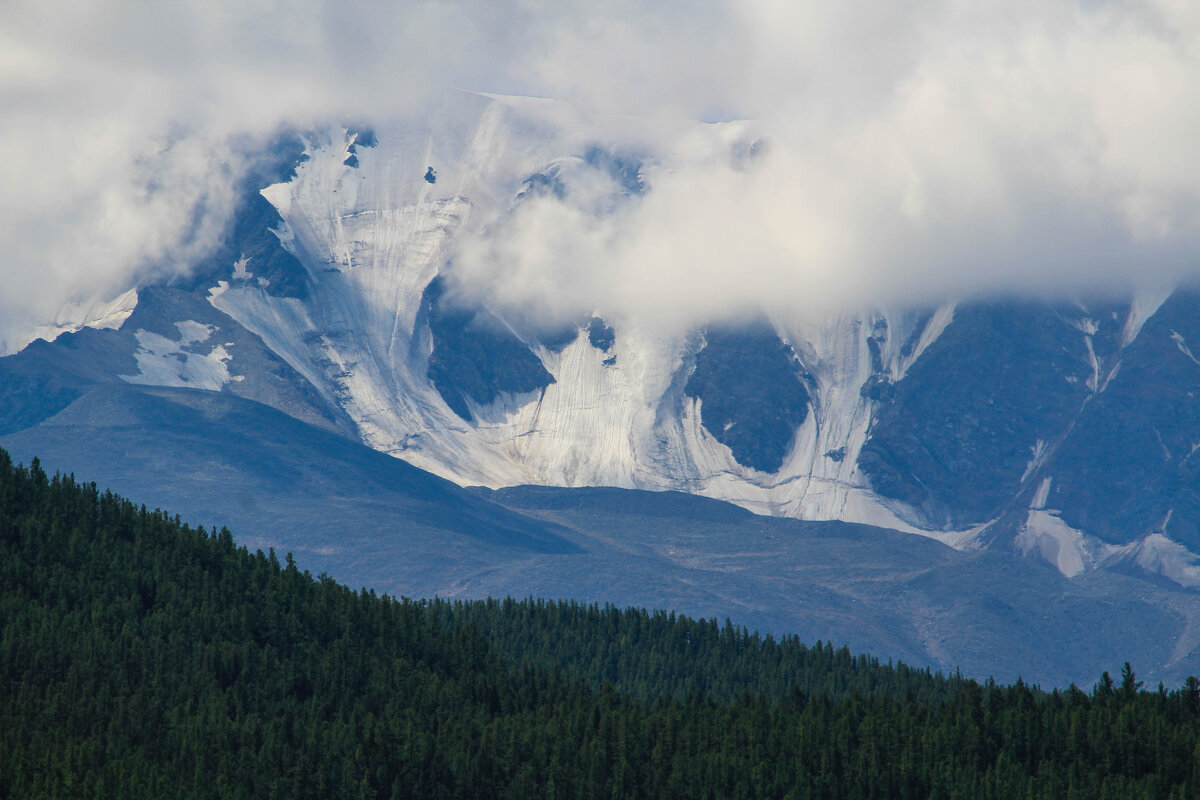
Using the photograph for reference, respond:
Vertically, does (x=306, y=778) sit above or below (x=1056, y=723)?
below

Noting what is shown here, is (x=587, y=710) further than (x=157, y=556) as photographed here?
No

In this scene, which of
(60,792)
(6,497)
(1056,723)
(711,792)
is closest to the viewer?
(60,792)

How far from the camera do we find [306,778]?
134625mm

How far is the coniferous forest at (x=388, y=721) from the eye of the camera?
133875 millimetres

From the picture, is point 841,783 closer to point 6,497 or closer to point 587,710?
point 587,710

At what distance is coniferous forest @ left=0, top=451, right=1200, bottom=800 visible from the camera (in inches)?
5271

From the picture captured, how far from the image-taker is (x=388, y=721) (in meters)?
149

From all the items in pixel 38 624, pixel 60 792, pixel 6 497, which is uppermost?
pixel 6 497

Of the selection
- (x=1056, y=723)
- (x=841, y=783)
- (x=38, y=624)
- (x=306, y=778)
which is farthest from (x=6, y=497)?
(x=1056, y=723)

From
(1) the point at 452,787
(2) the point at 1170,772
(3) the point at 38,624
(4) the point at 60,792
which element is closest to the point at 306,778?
(1) the point at 452,787

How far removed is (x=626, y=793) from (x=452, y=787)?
1277 cm

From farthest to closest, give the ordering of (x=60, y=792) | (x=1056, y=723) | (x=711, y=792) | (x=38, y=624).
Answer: (x=38, y=624)
(x=1056, y=723)
(x=711, y=792)
(x=60, y=792)

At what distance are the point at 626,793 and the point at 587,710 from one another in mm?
21013

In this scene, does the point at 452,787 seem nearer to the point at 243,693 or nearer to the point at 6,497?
the point at 243,693
